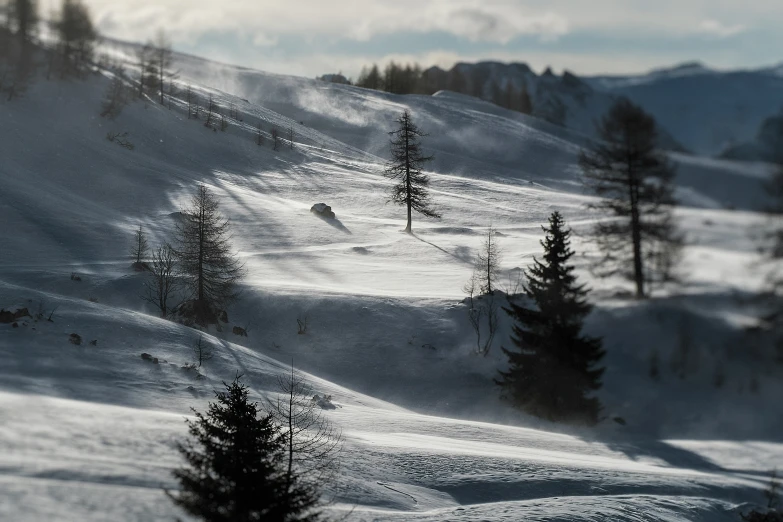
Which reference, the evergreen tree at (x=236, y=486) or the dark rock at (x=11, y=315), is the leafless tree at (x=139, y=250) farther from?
the evergreen tree at (x=236, y=486)

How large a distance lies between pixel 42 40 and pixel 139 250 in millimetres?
56787

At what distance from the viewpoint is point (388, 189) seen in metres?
51.0

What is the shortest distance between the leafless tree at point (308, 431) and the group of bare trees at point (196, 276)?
26.6 feet

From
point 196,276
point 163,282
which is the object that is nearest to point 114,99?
point 163,282

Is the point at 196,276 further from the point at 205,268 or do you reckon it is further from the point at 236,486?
the point at 236,486

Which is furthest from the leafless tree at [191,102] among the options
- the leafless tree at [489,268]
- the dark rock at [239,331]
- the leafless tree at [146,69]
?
the leafless tree at [489,268]

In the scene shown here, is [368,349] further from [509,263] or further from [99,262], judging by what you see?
[99,262]

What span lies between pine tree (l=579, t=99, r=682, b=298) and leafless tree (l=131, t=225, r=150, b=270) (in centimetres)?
3625

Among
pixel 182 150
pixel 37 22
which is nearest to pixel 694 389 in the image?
pixel 182 150

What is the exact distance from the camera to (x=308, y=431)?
2270 centimetres

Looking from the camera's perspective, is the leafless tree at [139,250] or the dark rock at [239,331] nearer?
the dark rock at [239,331]

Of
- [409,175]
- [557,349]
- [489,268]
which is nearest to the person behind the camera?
[557,349]

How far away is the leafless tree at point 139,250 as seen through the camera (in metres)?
38.8

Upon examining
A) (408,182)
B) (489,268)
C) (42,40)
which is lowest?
(489,268)
